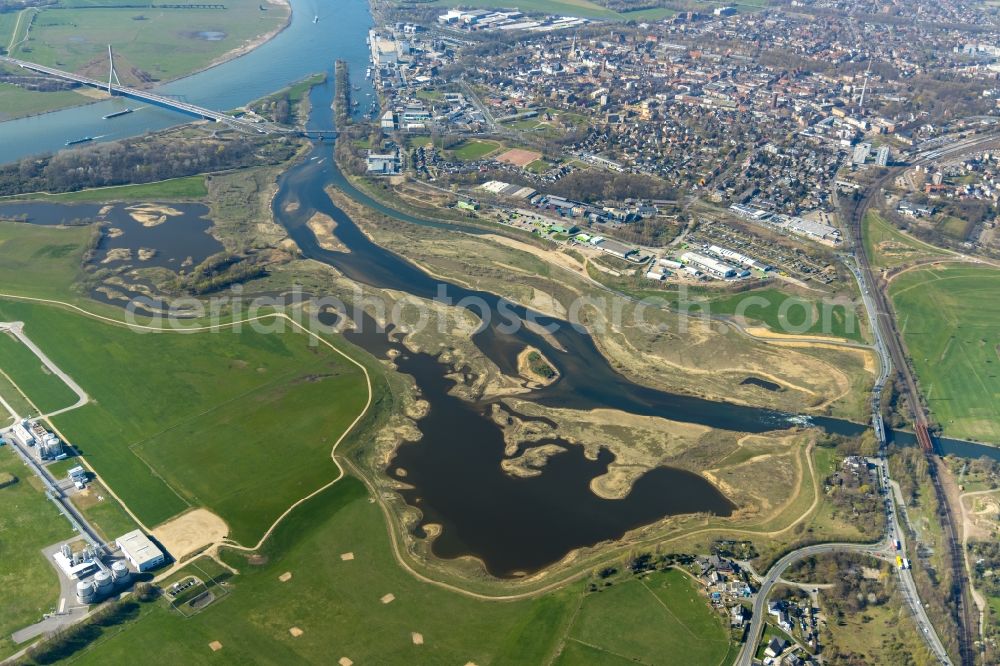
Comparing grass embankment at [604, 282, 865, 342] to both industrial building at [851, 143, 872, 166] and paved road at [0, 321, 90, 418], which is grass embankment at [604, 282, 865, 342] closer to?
industrial building at [851, 143, 872, 166]

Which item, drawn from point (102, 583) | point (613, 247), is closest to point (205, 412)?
point (102, 583)

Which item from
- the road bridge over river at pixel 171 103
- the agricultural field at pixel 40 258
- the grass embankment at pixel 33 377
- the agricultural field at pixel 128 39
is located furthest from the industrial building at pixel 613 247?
the agricultural field at pixel 128 39

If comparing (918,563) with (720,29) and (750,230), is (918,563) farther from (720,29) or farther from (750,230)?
(720,29)

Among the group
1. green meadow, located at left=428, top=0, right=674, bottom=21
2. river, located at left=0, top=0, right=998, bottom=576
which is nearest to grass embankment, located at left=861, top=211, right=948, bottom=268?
river, located at left=0, top=0, right=998, bottom=576

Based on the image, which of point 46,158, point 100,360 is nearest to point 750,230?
point 100,360

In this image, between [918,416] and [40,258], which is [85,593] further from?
[918,416]
